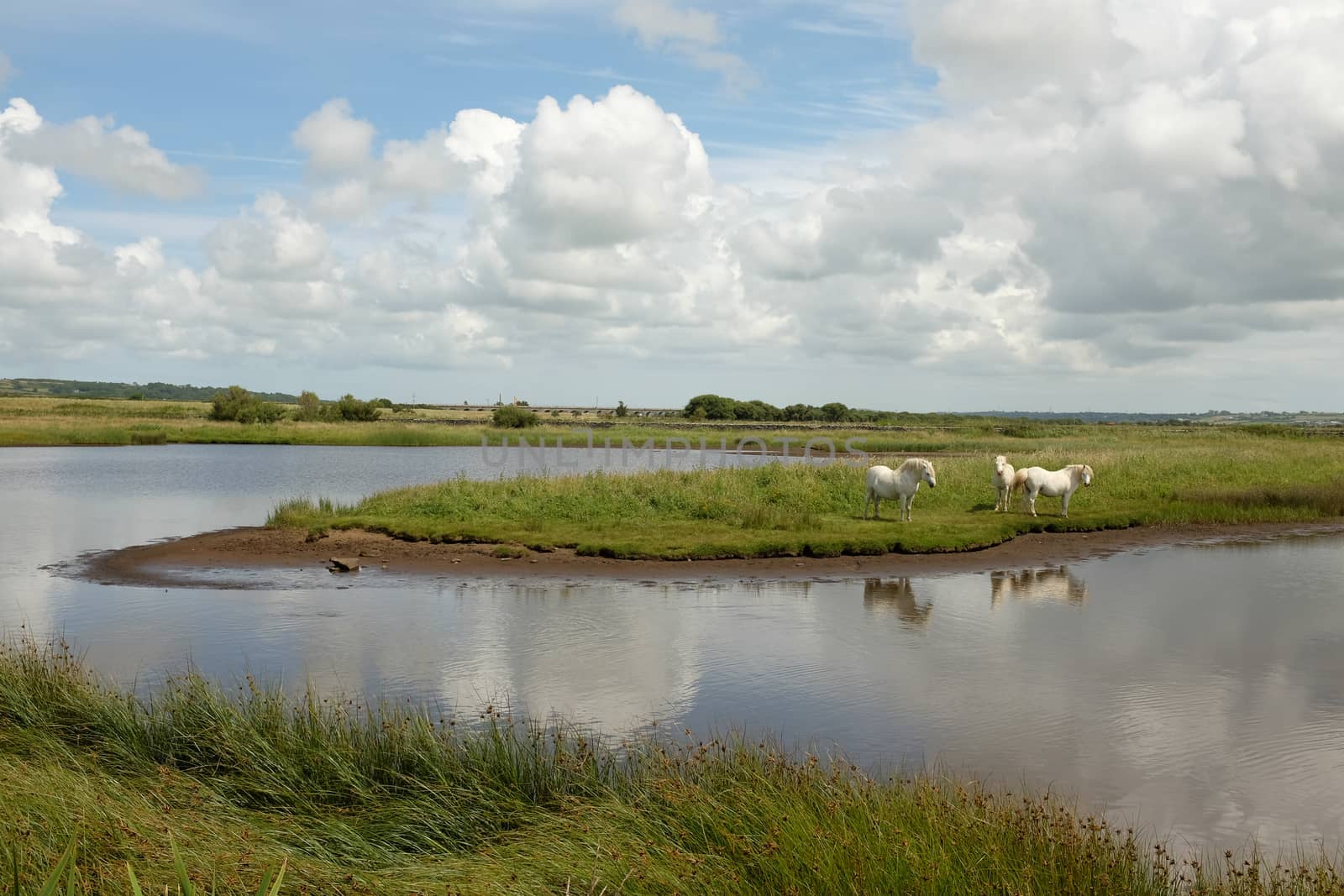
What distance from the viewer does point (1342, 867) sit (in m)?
6.80

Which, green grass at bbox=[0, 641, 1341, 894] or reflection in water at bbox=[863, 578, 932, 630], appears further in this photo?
reflection in water at bbox=[863, 578, 932, 630]

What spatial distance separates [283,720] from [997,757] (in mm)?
6501

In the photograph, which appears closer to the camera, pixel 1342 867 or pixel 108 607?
pixel 1342 867

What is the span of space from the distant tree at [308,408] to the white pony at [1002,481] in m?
79.0

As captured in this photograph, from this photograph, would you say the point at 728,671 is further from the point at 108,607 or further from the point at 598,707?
the point at 108,607

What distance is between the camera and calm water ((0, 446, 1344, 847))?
9367 mm

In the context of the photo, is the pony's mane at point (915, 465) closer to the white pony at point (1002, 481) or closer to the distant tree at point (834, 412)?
the white pony at point (1002, 481)

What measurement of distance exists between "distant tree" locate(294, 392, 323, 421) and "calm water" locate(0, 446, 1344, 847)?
73.1 meters

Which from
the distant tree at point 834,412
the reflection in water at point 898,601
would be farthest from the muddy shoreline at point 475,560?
the distant tree at point 834,412

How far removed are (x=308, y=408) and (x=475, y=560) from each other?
80477 millimetres

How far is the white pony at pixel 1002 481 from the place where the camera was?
1075 inches

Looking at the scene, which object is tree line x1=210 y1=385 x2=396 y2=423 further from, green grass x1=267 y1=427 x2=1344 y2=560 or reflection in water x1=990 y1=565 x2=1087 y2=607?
reflection in water x1=990 y1=565 x2=1087 y2=607

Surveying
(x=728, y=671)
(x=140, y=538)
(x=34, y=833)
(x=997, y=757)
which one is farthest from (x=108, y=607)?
(x=997, y=757)

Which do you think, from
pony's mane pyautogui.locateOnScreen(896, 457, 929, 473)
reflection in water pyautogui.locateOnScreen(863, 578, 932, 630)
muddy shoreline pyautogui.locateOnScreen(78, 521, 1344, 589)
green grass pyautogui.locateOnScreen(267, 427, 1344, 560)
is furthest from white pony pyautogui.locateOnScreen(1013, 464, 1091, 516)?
reflection in water pyautogui.locateOnScreen(863, 578, 932, 630)
